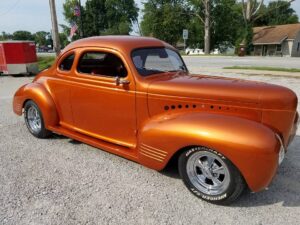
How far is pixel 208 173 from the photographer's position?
3.36 meters

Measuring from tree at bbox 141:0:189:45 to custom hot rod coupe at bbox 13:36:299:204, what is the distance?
5066cm

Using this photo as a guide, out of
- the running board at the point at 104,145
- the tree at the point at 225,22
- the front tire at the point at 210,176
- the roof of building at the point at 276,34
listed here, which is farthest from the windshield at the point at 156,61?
the tree at the point at 225,22

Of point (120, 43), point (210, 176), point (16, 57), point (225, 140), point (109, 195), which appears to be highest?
point (120, 43)

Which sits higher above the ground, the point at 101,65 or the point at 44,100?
the point at 101,65

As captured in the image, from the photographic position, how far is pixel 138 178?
3.88 m

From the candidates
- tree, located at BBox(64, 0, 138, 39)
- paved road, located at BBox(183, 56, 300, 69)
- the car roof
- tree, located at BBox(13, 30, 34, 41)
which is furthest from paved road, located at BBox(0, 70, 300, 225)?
tree, located at BBox(13, 30, 34, 41)

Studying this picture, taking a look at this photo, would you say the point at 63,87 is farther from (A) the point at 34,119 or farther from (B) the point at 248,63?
(B) the point at 248,63

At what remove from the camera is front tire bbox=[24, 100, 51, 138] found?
17.0 ft

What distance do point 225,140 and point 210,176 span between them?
57 centimetres

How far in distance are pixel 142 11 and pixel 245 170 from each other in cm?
5907

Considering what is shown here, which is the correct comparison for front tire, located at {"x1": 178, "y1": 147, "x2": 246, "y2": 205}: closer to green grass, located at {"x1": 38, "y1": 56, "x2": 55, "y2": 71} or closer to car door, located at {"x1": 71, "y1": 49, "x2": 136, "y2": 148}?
car door, located at {"x1": 71, "y1": 49, "x2": 136, "y2": 148}

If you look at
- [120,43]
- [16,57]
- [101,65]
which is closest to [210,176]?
[120,43]

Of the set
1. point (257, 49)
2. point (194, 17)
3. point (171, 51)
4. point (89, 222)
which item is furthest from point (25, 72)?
point (194, 17)

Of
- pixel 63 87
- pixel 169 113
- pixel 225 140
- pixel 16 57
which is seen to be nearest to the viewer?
pixel 225 140
